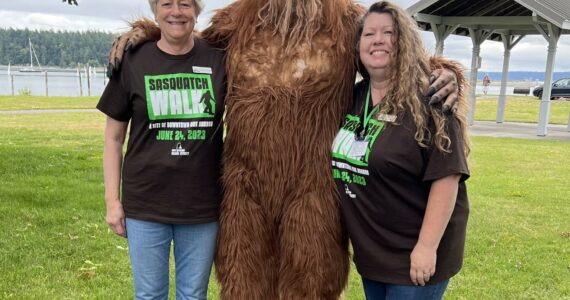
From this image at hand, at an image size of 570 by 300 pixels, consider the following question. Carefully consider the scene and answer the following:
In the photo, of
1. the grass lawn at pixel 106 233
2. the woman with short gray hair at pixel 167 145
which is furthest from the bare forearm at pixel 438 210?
the grass lawn at pixel 106 233

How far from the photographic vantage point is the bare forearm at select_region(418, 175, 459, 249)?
6.47 feet

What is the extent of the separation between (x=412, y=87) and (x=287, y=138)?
1.93 ft

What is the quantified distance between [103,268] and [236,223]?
7.75 feet

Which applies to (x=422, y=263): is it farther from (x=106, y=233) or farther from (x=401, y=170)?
(x=106, y=233)

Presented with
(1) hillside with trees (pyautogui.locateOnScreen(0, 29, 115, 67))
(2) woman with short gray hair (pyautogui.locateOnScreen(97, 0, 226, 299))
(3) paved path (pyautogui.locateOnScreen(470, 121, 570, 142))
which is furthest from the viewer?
(1) hillside with trees (pyautogui.locateOnScreen(0, 29, 115, 67))

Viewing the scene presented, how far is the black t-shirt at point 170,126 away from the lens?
7.39 ft

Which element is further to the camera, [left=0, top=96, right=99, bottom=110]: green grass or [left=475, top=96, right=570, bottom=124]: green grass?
[left=0, top=96, right=99, bottom=110]: green grass

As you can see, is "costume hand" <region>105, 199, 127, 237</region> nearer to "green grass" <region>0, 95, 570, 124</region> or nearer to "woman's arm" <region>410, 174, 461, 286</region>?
"woman's arm" <region>410, 174, 461, 286</region>

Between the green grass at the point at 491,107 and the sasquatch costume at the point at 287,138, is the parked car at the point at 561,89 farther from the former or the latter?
the sasquatch costume at the point at 287,138

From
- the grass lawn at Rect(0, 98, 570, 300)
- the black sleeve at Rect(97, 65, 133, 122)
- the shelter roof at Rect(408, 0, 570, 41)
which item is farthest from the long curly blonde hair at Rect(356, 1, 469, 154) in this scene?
the shelter roof at Rect(408, 0, 570, 41)

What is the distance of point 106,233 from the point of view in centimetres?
509

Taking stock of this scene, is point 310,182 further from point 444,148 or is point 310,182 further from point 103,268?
point 103,268

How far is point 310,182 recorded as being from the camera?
232 centimetres

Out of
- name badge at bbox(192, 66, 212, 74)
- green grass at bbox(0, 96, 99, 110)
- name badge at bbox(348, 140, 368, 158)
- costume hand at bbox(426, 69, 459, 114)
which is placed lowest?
green grass at bbox(0, 96, 99, 110)
